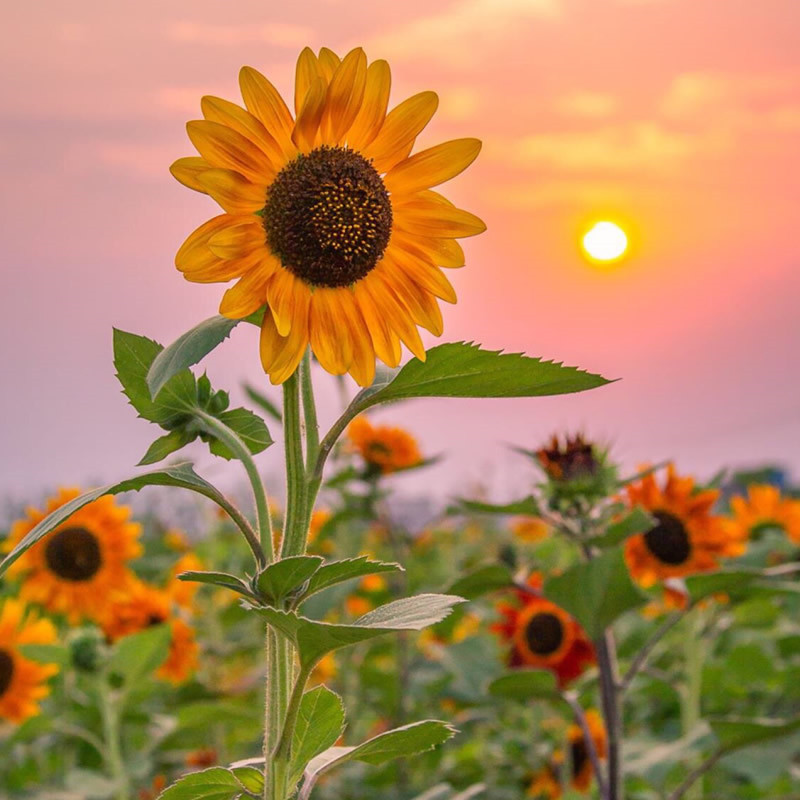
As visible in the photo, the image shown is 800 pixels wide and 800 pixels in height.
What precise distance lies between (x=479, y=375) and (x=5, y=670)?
1.66 m

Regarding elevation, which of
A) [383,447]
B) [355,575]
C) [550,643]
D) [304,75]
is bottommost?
[550,643]

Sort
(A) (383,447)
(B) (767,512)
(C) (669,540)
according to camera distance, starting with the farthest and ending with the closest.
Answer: (B) (767,512)
(A) (383,447)
(C) (669,540)

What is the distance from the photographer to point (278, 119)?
0.85 m

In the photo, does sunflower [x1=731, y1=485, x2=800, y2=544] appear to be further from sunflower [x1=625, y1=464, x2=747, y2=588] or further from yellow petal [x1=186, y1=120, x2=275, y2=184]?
yellow petal [x1=186, y1=120, x2=275, y2=184]

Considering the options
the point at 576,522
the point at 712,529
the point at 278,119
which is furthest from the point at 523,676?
the point at 278,119

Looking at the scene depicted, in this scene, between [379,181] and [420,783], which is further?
[420,783]

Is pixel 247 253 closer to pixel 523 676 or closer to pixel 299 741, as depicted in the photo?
pixel 299 741

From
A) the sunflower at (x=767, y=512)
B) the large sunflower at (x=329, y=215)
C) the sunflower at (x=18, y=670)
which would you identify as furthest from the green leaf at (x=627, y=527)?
the sunflower at (x=767, y=512)

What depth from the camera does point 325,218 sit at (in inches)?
33.5

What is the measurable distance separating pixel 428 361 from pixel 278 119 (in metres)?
0.21

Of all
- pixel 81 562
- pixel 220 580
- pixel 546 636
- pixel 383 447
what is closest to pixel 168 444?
pixel 220 580

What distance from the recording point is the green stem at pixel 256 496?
0.78 m

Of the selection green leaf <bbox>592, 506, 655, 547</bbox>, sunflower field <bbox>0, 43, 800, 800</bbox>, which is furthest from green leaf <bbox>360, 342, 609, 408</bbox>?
green leaf <bbox>592, 506, 655, 547</bbox>

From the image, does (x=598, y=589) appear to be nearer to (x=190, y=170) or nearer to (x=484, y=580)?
(x=484, y=580)
